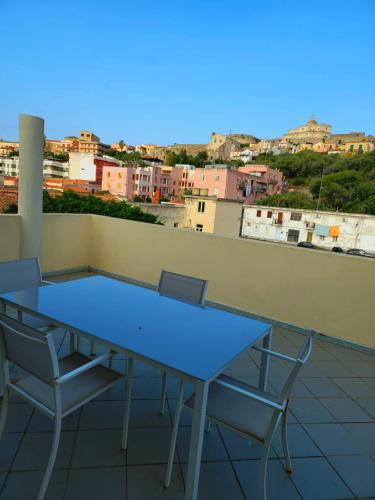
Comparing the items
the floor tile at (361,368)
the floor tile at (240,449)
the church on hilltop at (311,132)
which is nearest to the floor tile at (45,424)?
the floor tile at (240,449)

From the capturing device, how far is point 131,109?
49031mm

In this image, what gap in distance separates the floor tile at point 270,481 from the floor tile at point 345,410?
2.29ft

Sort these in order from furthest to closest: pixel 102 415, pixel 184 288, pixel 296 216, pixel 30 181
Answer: pixel 296 216 → pixel 30 181 → pixel 184 288 → pixel 102 415

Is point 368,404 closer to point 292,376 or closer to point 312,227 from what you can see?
point 292,376

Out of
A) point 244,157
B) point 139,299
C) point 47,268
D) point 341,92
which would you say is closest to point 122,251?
point 47,268

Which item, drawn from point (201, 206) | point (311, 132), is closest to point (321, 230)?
point (201, 206)

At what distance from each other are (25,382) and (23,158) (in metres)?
3.04

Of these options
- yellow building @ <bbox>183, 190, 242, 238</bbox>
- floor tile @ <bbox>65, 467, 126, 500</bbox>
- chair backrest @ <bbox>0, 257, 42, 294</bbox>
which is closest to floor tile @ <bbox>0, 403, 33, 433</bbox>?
floor tile @ <bbox>65, 467, 126, 500</bbox>

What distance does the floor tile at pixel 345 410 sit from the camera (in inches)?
79.7

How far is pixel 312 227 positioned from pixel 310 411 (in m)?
20.1

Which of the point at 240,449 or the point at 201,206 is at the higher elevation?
the point at 201,206

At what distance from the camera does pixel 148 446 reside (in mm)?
1633

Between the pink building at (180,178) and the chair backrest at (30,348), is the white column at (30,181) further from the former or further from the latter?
the pink building at (180,178)

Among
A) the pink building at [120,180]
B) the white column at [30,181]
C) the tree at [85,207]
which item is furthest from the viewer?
the pink building at [120,180]
